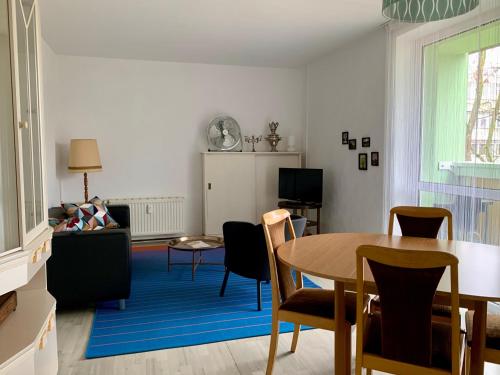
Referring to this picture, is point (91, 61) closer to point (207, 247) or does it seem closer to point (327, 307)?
point (207, 247)

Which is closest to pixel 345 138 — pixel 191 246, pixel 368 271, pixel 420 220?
pixel 191 246

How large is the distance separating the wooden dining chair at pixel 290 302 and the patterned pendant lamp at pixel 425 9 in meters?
1.32

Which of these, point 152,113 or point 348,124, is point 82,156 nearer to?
point 152,113

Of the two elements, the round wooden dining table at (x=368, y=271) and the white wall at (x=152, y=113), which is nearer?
the round wooden dining table at (x=368, y=271)

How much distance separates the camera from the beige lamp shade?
16.8 ft

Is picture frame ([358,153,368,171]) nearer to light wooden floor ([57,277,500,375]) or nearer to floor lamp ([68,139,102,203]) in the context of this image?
light wooden floor ([57,277,500,375])

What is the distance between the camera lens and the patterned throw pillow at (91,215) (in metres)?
3.90

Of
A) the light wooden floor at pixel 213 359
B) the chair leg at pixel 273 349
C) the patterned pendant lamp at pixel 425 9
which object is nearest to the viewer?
the patterned pendant lamp at pixel 425 9

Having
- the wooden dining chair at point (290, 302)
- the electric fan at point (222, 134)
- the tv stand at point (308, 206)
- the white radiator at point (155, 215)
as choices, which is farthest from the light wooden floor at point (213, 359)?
the electric fan at point (222, 134)

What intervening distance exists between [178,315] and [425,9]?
2.71 meters

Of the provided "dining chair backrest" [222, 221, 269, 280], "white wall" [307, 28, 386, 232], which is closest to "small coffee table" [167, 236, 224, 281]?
"dining chair backrest" [222, 221, 269, 280]

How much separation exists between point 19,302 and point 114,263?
1.27m

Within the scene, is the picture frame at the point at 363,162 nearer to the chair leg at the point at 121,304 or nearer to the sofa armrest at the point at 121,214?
the sofa armrest at the point at 121,214

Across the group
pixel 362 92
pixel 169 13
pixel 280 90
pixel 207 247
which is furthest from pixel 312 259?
pixel 280 90
